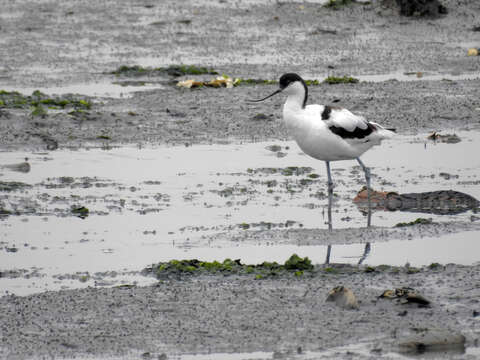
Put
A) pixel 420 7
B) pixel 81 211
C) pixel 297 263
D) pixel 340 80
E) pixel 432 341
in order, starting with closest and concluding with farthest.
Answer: pixel 432 341 < pixel 297 263 < pixel 81 211 < pixel 340 80 < pixel 420 7

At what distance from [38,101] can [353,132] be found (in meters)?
5.35

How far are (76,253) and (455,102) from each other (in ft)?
23.9

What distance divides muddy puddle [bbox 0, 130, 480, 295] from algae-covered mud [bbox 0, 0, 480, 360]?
0.03 m

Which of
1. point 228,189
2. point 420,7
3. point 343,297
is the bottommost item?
point 228,189

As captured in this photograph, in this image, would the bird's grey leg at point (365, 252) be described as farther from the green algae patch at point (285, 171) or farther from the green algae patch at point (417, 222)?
the green algae patch at point (285, 171)

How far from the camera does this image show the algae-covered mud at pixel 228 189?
6.45m

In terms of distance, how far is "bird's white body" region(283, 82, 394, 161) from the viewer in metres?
9.74

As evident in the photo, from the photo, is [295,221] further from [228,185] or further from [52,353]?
[52,353]

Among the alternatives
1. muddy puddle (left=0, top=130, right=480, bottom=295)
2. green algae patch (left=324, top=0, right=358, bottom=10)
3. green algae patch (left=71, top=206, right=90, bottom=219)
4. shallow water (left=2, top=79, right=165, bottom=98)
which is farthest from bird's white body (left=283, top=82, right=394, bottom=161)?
green algae patch (left=324, top=0, right=358, bottom=10)

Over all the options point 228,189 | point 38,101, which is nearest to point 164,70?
point 38,101

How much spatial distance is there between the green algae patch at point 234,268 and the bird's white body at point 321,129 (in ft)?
7.84

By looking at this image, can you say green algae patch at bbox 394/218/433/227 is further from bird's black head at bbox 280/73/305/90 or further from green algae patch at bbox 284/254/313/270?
bird's black head at bbox 280/73/305/90

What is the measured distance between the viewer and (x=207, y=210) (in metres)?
9.43

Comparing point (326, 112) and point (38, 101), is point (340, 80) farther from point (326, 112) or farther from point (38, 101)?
point (326, 112)
